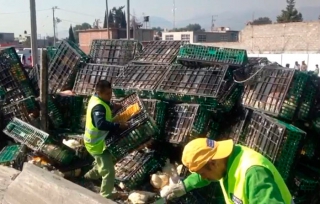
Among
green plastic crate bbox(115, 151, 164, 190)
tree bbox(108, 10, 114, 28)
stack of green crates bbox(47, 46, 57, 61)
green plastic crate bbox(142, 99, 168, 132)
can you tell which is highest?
tree bbox(108, 10, 114, 28)

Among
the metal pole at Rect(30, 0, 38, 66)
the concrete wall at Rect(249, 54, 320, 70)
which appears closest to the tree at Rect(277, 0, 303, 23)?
the concrete wall at Rect(249, 54, 320, 70)

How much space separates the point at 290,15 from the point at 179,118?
57840mm

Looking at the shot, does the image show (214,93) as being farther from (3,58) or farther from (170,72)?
(3,58)

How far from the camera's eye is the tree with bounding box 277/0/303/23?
2300 inches

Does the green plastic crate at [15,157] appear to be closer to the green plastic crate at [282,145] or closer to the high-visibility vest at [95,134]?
the high-visibility vest at [95,134]

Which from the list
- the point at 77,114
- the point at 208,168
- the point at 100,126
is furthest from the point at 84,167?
the point at 208,168

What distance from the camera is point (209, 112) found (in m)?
5.66

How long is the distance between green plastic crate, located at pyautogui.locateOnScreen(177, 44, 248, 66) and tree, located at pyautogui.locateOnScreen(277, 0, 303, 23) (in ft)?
182

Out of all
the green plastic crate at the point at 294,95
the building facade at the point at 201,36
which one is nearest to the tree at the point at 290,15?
the building facade at the point at 201,36

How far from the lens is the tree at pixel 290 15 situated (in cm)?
5841

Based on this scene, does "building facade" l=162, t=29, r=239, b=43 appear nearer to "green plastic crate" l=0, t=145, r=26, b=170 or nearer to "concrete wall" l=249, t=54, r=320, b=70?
"concrete wall" l=249, t=54, r=320, b=70

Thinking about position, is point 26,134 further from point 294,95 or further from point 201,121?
point 294,95

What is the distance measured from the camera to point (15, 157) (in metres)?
5.83

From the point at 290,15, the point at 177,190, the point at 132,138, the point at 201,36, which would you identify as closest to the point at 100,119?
the point at 132,138
